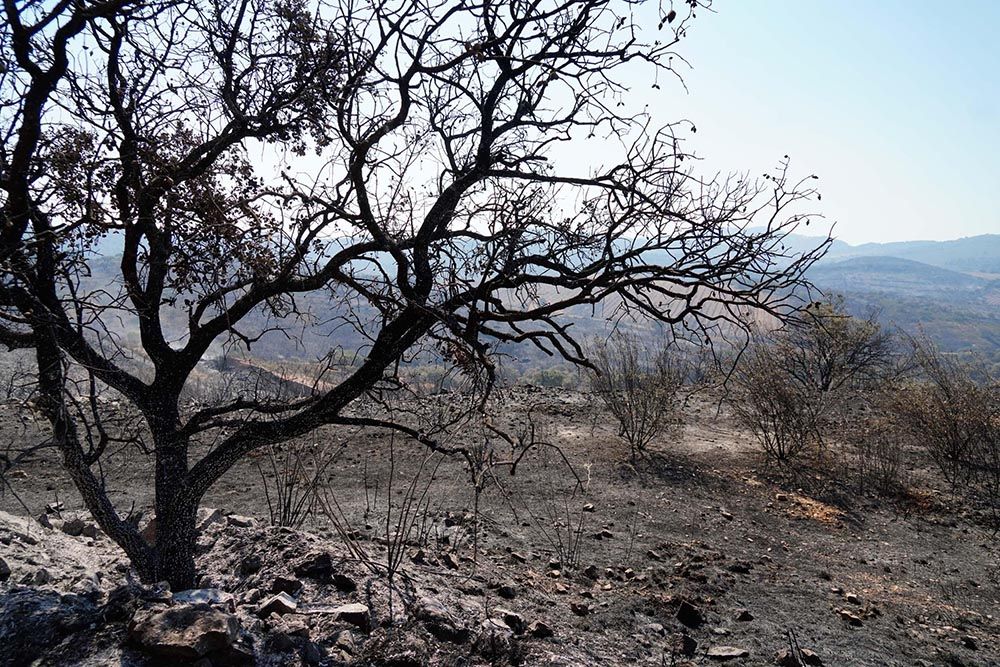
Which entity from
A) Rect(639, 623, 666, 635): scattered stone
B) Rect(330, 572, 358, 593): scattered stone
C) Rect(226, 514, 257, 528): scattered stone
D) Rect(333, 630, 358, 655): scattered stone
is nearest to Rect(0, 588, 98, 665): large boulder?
Rect(333, 630, 358, 655): scattered stone

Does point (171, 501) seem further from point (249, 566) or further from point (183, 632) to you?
point (183, 632)

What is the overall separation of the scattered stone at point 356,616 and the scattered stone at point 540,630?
97cm

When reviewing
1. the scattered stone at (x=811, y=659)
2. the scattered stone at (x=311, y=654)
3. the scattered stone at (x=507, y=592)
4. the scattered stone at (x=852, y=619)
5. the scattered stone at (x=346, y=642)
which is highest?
the scattered stone at (x=311, y=654)

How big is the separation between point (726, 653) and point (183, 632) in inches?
118

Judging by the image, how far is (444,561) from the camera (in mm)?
4867

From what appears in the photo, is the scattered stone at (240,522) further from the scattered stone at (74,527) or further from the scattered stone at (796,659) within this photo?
the scattered stone at (796,659)

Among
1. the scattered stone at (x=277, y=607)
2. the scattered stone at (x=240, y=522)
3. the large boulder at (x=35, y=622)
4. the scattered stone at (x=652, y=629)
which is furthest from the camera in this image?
the scattered stone at (x=240, y=522)

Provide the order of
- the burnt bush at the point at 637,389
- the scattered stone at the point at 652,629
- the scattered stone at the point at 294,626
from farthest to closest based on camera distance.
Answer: the burnt bush at the point at 637,389, the scattered stone at the point at 652,629, the scattered stone at the point at 294,626

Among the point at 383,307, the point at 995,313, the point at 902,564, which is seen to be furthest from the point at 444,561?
the point at 995,313

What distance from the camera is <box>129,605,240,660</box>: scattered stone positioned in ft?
9.00

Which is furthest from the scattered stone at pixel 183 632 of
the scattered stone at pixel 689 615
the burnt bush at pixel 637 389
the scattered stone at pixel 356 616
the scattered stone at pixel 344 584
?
the burnt bush at pixel 637 389

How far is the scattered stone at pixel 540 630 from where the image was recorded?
12.3ft

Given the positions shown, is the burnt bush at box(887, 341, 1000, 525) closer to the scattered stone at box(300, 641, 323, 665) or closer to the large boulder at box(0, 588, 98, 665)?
the scattered stone at box(300, 641, 323, 665)

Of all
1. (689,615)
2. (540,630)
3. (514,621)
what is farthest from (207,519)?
(689,615)
